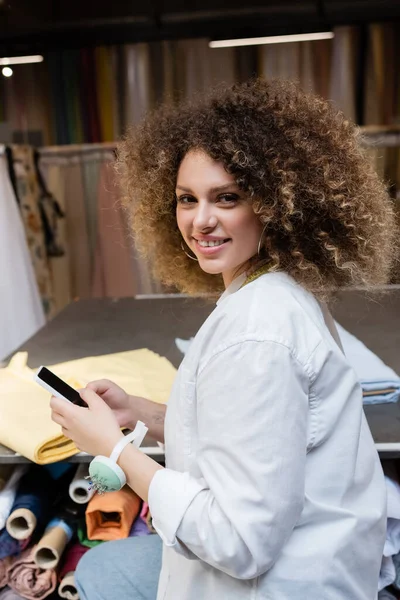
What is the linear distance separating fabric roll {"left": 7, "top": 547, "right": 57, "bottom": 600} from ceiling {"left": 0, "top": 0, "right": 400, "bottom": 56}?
99.6 inches

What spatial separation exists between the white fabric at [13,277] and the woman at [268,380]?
1.95 meters

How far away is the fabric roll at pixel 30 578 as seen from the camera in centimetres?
130

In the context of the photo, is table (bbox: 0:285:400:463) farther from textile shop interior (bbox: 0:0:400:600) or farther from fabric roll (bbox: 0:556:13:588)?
fabric roll (bbox: 0:556:13:588)

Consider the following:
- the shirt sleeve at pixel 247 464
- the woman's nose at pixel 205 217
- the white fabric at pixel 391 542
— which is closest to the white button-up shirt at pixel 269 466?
the shirt sleeve at pixel 247 464

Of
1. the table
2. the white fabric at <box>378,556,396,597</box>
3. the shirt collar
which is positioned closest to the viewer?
the shirt collar

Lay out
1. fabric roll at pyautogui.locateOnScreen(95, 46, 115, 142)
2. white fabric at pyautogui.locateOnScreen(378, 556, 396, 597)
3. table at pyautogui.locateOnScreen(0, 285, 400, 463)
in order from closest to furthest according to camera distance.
Result: white fabric at pyautogui.locateOnScreen(378, 556, 396, 597) < table at pyautogui.locateOnScreen(0, 285, 400, 463) < fabric roll at pyautogui.locateOnScreen(95, 46, 115, 142)

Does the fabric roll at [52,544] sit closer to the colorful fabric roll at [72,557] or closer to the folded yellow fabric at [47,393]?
the colorful fabric roll at [72,557]

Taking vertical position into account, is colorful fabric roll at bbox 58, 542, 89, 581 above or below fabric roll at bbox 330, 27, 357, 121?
below

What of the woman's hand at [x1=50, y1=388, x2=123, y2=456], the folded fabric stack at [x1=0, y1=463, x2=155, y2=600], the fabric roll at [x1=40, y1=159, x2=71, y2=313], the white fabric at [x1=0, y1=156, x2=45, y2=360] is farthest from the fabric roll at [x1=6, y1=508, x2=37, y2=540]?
the fabric roll at [x1=40, y1=159, x2=71, y2=313]

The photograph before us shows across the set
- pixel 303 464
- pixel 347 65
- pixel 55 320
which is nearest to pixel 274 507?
pixel 303 464

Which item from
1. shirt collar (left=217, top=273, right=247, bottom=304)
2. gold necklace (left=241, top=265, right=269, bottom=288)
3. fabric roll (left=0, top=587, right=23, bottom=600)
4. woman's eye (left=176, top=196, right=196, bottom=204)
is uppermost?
woman's eye (left=176, top=196, right=196, bottom=204)

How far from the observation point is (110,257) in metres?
3.39

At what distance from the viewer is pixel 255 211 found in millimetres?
875

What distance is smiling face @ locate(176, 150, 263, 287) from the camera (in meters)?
0.89
